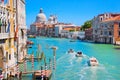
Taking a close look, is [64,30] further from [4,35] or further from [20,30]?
[4,35]

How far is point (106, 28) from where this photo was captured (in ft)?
172

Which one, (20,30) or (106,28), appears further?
(106,28)

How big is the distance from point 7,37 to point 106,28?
1503 inches

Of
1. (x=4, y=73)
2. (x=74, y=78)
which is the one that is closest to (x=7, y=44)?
(x=4, y=73)

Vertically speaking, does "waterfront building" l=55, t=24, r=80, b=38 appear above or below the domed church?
below

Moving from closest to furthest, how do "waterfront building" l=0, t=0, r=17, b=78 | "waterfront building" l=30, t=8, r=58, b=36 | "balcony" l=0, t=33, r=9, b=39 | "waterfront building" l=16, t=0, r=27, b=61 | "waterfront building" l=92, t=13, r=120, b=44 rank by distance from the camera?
"balcony" l=0, t=33, r=9, b=39
"waterfront building" l=0, t=0, r=17, b=78
"waterfront building" l=16, t=0, r=27, b=61
"waterfront building" l=92, t=13, r=120, b=44
"waterfront building" l=30, t=8, r=58, b=36

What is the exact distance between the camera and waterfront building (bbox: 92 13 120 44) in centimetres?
4884

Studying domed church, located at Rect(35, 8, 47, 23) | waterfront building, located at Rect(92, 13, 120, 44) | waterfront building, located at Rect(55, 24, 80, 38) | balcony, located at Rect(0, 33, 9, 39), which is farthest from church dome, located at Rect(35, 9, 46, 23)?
balcony, located at Rect(0, 33, 9, 39)

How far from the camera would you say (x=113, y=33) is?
49.2m

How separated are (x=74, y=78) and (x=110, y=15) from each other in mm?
43451

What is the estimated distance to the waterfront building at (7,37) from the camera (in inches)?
584

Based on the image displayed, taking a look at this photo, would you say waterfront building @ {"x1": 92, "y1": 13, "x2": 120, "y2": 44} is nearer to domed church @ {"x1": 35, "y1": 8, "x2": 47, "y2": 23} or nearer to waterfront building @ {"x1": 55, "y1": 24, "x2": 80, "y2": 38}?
waterfront building @ {"x1": 55, "y1": 24, "x2": 80, "y2": 38}

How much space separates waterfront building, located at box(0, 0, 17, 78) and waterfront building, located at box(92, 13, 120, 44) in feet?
106

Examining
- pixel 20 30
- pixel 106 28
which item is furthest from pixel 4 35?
pixel 106 28
